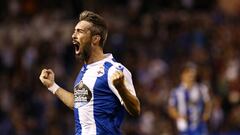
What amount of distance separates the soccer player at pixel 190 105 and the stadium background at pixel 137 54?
1300mm

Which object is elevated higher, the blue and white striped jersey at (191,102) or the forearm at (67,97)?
the forearm at (67,97)

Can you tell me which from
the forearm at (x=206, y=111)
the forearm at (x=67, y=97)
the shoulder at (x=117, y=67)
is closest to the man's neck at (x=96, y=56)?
the shoulder at (x=117, y=67)

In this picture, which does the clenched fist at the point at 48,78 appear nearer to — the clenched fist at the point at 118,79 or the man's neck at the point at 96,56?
the man's neck at the point at 96,56

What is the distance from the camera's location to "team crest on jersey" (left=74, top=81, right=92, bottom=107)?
272 inches

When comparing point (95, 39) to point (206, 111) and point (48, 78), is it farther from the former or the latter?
point (206, 111)

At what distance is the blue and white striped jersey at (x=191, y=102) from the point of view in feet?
45.1

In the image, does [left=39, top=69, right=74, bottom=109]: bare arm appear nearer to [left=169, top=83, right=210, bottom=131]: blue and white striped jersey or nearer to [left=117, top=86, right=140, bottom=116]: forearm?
[left=117, top=86, right=140, bottom=116]: forearm

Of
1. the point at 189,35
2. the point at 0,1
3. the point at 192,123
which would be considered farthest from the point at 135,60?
the point at 0,1

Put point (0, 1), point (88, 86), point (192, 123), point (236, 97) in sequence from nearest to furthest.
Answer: point (88, 86) → point (192, 123) → point (236, 97) → point (0, 1)

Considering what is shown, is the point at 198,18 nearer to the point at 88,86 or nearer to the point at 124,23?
the point at 124,23

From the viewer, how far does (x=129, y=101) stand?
6.52m

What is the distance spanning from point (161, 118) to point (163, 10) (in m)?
3.70

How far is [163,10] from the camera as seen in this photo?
18531mm

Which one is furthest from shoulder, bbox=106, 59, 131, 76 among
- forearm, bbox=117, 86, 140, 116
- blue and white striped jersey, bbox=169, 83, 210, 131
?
blue and white striped jersey, bbox=169, 83, 210, 131
